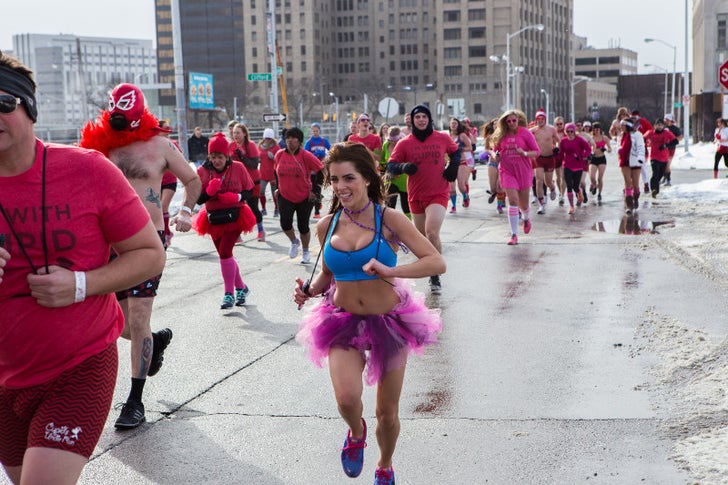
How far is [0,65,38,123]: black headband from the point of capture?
117 inches

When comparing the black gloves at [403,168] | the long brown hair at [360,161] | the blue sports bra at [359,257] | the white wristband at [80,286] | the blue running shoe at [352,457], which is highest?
the long brown hair at [360,161]

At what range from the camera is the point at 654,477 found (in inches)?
183

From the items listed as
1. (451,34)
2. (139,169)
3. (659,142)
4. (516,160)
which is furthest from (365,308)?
(451,34)

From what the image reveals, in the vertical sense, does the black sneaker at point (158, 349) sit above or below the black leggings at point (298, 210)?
below

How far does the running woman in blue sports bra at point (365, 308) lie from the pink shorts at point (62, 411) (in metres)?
1.36

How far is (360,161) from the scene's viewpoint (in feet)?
15.0

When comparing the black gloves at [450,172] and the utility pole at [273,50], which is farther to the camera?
the utility pole at [273,50]

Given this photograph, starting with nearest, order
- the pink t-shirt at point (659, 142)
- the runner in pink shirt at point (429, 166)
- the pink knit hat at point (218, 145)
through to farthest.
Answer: the pink knit hat at point (218, 145) → the runner in pink shirt at point (429, 166) → the pink t-shirt at point (659, 142)

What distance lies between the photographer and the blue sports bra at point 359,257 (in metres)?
4.48

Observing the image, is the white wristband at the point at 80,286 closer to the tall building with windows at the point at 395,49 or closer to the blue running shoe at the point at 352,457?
the blue running shoe at the point at 352,457

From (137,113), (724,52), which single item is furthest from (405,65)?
(137,113)

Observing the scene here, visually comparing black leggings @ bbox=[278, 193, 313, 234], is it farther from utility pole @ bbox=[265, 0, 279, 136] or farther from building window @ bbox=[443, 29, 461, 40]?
building window @ bbox=[443, 29, 461, 40]

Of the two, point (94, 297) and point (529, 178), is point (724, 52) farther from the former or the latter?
point (94, 297)

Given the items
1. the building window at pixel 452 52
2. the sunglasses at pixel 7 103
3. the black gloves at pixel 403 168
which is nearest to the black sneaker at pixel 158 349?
the sunglasses at pixel 7 103
